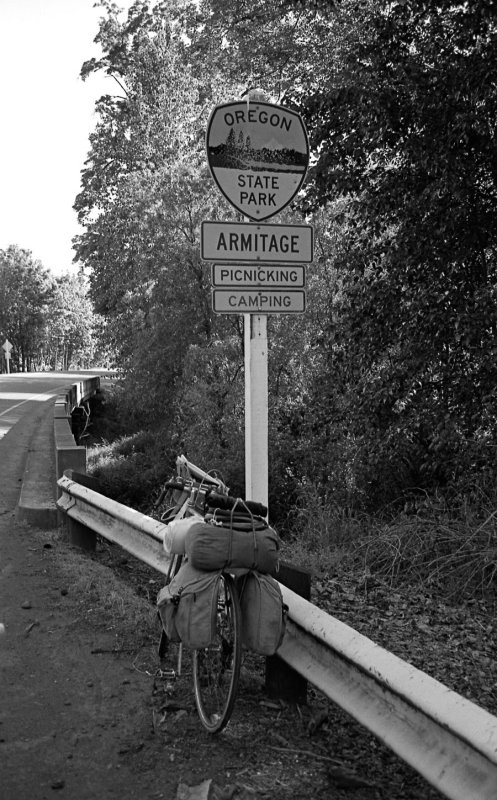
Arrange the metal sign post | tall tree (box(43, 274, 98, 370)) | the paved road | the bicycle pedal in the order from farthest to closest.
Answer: tall tree (box(43, 274, 98, 370))
the paved road
the metal sign post
the bicycle pedal

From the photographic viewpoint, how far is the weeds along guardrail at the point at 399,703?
95.1 inches

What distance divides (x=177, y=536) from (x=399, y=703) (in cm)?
144

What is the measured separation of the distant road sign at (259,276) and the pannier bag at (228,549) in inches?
67.1

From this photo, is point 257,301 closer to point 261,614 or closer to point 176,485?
point 176,485

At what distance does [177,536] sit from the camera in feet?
12.7

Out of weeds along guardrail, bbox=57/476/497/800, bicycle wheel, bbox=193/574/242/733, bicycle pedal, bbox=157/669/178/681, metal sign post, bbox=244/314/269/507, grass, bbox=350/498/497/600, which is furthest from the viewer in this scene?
grass, bbox=350/498/497/600

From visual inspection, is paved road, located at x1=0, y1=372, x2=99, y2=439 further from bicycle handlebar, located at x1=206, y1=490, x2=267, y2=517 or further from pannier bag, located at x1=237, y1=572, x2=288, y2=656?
pannier bag, located at x1=237, y1=572, x2=288, y2=656

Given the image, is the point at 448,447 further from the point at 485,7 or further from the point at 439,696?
the point at 439,696

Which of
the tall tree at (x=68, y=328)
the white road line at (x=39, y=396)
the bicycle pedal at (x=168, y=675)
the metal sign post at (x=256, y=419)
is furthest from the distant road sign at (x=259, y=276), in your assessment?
the tall tree at (x=68, y=328)

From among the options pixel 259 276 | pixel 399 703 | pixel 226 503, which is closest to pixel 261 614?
pixel 226 503

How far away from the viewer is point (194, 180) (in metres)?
21.1

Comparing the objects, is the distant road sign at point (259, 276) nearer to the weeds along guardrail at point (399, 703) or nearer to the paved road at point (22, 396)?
the weeds along guardrail at point (399, 703)

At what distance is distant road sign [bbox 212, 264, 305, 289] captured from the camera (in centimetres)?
474

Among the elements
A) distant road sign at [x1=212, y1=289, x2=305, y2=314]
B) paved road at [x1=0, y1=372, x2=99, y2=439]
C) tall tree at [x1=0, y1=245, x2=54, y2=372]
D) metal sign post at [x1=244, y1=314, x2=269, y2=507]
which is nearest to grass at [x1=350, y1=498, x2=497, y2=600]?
metal sign post at [x1=244, y1=314, x2=269, y2=507]
